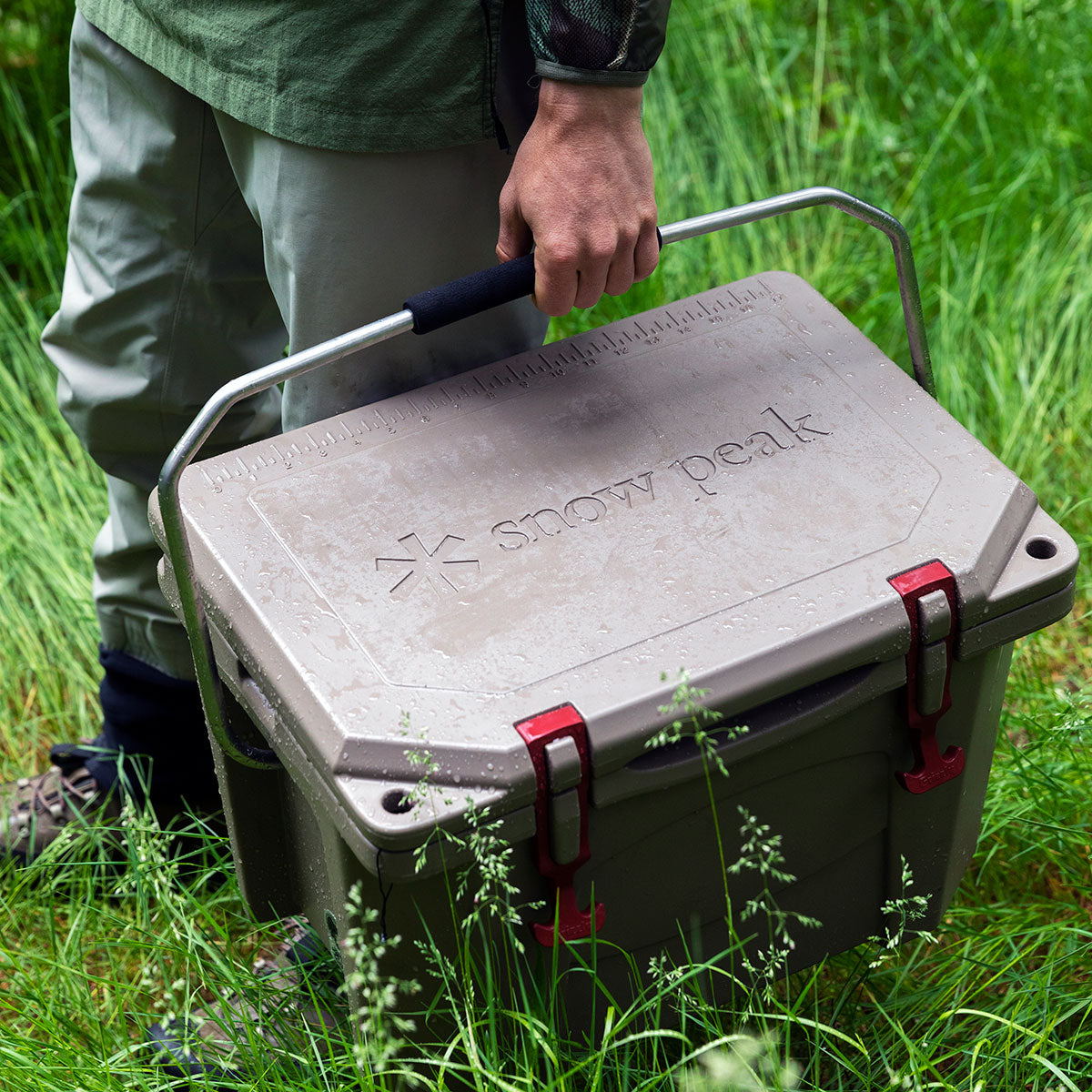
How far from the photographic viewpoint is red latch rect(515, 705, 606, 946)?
47.7 inches

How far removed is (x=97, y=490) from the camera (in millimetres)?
2562

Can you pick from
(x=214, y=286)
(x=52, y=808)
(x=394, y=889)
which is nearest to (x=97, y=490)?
(x=52, y=808)

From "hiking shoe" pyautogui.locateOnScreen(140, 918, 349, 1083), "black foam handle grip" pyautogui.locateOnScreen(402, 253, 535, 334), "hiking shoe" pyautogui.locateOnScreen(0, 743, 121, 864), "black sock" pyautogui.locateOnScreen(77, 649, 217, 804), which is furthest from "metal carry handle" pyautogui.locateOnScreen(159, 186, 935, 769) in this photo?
"hiking shoe" pyautogui.locateOnScreen(0, 743, 121, 864)

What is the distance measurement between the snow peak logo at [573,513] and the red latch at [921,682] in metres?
0.28

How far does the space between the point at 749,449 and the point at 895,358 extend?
1.41 meters

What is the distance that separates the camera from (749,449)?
147cm

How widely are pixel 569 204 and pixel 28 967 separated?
4.31 ft

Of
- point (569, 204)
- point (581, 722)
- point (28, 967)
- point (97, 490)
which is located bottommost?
point (28, 967)

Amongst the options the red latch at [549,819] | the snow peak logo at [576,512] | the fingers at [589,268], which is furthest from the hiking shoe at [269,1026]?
the fingers at [589,268]

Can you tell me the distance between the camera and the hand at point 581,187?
4.46 feet

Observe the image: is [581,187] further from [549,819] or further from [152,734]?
[152,734]

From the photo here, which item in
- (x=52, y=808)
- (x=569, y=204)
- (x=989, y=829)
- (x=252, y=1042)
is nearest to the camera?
(x=569, y=204)

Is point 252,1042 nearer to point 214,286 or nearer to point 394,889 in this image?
point 394,889

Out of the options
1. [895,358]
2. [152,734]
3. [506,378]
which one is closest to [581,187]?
[506,378]
